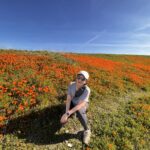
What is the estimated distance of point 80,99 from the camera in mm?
8109

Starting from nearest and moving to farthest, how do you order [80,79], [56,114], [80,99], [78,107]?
[78,107]
[80,79]
[80,99]
[56,114]

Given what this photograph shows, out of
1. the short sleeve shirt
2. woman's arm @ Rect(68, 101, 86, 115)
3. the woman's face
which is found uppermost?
the woman's face

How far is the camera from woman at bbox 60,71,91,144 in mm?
7879

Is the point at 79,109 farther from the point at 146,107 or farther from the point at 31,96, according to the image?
the point at 146,107

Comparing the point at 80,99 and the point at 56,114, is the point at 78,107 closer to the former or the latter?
the point at 80,99

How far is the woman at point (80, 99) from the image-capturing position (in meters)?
7.88

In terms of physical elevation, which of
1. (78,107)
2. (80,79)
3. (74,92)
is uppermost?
(80,79)

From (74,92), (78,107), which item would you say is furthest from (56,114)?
(78,107)

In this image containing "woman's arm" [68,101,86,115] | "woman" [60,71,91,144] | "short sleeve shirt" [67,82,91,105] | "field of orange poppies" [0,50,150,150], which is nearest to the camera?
"woman's arm" [68,101,86,115]

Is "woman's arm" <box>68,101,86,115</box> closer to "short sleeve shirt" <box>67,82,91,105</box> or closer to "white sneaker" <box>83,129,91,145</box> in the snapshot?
"short sleeve shirt" <box>67,82,91,105</box>

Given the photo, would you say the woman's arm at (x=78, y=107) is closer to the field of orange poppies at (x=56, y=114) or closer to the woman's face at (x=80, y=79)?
the woman's face at (x=80, y=79)

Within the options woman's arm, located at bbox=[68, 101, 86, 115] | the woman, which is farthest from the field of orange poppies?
woman's arm, located at bbox=[68, 101, 86, 115]

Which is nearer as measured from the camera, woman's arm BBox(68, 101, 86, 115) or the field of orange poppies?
woman's arm BBox(68, 101, 86, 115)

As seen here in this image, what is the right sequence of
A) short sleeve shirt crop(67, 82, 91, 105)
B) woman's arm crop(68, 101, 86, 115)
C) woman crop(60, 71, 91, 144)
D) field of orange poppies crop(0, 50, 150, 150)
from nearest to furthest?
woman's arm crop(68, 101, 86, 115) → woman crop(60, 71, 91, 144) → short sleeve shirt crop(67, 82, 91, 105) → field of orange poppies crop(0, 50, 150, 150)
